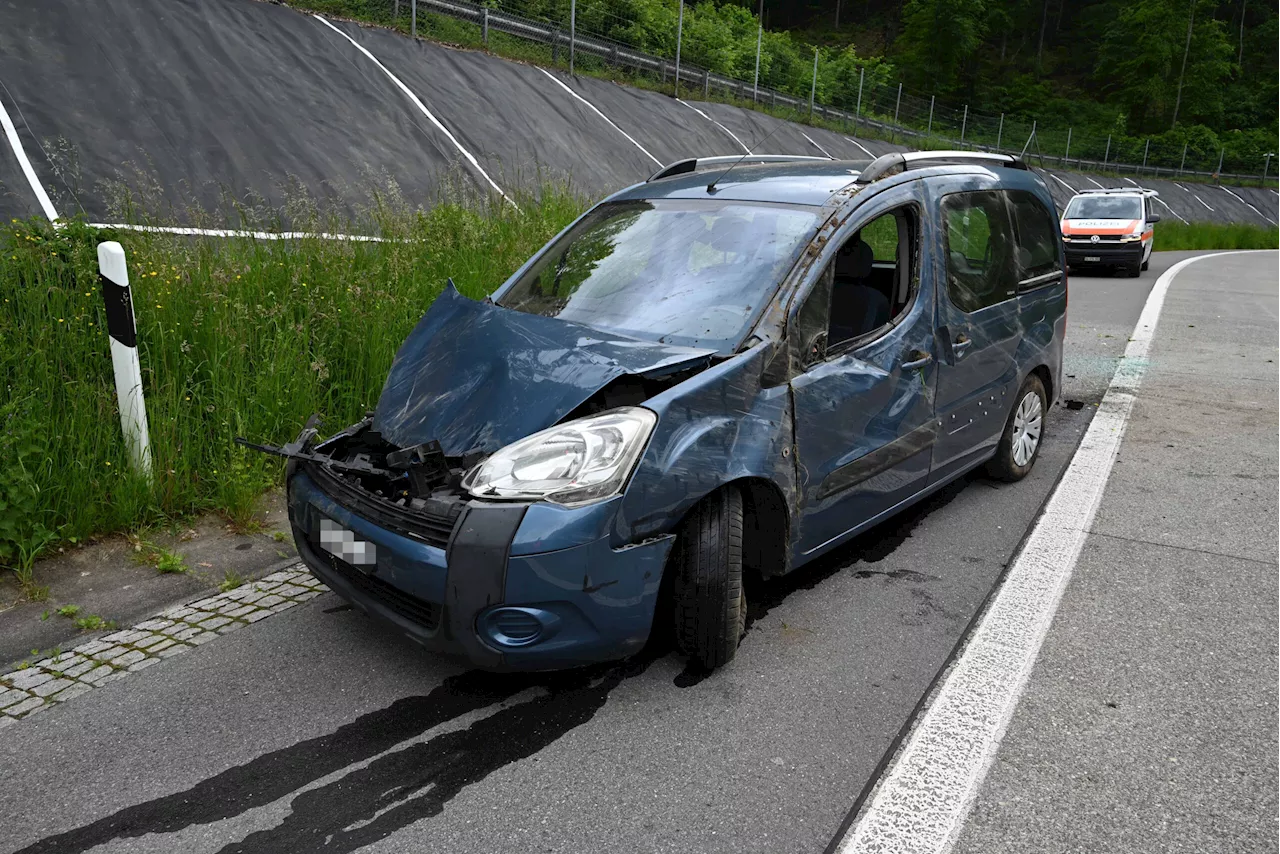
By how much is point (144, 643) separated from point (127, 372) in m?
1.53

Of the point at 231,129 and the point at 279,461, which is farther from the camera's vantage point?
the point at 231,129

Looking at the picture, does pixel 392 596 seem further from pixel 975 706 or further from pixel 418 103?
pixel 418 103

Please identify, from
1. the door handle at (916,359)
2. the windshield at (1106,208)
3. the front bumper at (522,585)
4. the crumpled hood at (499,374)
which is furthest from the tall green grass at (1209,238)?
the front bumper at (522,585)

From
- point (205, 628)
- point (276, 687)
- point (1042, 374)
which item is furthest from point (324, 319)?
point (1042, 374)

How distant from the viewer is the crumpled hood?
10.4ft

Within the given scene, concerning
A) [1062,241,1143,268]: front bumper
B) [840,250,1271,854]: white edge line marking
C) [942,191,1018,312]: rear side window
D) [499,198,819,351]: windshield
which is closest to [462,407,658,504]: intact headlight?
[499,198,819,351]: windshield

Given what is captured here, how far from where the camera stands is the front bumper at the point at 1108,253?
18.9 metres

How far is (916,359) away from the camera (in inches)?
159

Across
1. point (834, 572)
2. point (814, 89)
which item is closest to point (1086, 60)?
point (814, 89)

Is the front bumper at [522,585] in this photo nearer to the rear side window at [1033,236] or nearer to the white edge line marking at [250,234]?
the rear side window at [1033,236]

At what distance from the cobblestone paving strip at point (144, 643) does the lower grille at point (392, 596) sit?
2.46 feet

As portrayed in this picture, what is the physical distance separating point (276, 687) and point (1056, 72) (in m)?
89.7

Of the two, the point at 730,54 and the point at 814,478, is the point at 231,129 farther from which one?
the point at 730,54

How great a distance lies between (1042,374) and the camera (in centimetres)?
550
